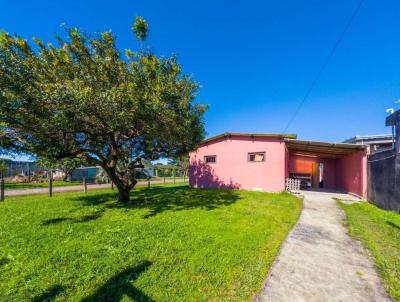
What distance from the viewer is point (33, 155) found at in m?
8.33

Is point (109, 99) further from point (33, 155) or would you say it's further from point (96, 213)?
point (33, 155)

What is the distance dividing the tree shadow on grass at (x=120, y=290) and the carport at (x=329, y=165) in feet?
39.0

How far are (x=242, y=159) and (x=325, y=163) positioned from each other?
1205 centimetres

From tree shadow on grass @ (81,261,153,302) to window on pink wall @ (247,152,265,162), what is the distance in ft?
40.3

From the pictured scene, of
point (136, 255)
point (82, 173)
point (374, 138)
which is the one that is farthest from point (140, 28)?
point (82, 173)

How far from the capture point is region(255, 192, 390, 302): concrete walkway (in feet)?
9.95

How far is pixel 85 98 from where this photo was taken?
6145mm

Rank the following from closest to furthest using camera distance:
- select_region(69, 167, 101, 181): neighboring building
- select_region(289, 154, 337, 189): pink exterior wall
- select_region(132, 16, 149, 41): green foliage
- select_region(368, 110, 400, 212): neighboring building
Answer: select_region(132, 16, 149, 41): green foliage < select_region(368, 110, 400, 212): neighboring building < select_region(289, 154, 337, 189): pink exterior wall < select_region(69, 167, 101, 181): neighboring building

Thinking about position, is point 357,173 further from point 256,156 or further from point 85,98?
point 85,98

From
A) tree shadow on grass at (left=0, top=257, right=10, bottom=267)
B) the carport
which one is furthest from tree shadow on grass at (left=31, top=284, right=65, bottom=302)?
the carport

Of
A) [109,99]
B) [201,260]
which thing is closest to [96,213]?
[109,99]

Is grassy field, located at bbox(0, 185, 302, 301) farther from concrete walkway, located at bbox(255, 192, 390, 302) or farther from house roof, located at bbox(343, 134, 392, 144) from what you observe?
house roof, located at bbox(343, 134, 392, 144)

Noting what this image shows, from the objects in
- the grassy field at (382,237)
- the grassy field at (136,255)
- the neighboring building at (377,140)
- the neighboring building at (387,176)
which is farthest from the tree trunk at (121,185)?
the neighboring building at (377,140)

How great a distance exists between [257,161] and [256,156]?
1.23 feet
